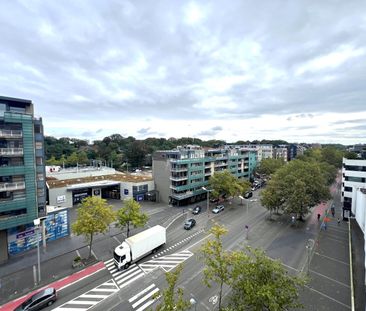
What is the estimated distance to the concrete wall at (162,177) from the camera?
5579cm

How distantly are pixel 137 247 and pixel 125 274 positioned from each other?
337cm

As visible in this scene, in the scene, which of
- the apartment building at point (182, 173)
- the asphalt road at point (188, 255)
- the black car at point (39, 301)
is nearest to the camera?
the black car at point (39, 301)

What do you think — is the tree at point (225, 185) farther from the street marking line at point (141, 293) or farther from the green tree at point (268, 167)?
the green tree at point (268, 167)

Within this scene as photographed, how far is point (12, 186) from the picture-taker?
27609 mm

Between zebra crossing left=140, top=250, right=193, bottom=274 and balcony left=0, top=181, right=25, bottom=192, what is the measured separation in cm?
2027

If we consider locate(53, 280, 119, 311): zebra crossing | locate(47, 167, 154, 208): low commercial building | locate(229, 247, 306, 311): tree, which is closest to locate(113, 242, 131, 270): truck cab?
locate(53, 280, 119, 311): zebra crossing

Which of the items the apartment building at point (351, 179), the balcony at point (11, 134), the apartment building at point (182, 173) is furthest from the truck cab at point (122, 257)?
the apartment building at point (351, 179)

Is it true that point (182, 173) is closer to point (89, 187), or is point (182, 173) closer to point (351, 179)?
point (89, 187)

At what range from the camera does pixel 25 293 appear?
72.0 feet

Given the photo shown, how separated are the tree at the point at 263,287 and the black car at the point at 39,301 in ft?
59.9

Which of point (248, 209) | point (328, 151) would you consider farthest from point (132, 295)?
point (328, 151)

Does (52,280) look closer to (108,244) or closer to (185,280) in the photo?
(108,244)

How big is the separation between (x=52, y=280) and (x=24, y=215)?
34.4 feet

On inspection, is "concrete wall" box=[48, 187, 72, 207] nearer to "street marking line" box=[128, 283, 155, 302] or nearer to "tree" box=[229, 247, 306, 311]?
"street marking line" box=[128, 283, 155, 302]
